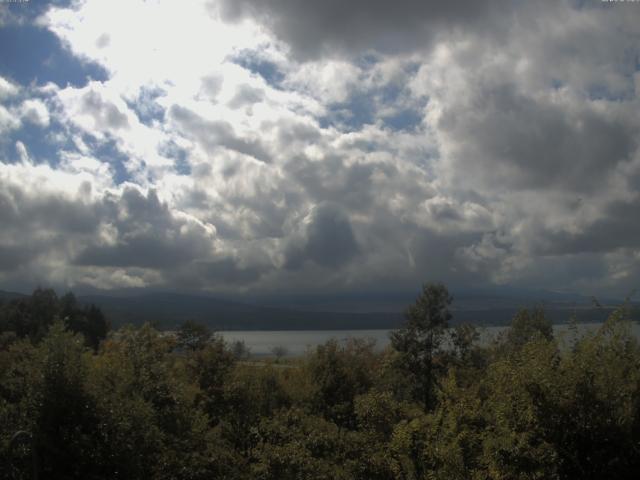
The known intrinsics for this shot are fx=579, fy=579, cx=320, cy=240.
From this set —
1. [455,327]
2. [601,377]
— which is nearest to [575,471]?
[601,377]

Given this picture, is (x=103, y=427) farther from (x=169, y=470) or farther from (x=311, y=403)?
(x=311, y=403)

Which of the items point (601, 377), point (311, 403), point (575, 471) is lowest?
point (311, 403)

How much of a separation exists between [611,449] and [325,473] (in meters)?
9.20

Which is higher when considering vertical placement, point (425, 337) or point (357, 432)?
point (425, 337)

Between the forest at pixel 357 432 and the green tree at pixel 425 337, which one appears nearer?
the forest at pixel 357 432

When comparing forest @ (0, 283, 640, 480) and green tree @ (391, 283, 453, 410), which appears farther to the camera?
green tree @ (391, 283, 453, 410)

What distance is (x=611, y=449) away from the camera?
13.5 m

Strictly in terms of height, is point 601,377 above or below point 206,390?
above

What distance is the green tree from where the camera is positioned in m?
45.5

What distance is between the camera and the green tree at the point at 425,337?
45.5 metres

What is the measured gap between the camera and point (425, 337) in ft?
151

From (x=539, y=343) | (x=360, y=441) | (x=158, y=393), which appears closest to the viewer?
(x=539, y=343)

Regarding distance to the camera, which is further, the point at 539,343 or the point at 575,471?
the point at 539,343

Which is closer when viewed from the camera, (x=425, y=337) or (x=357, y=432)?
(x=357, y=432)
